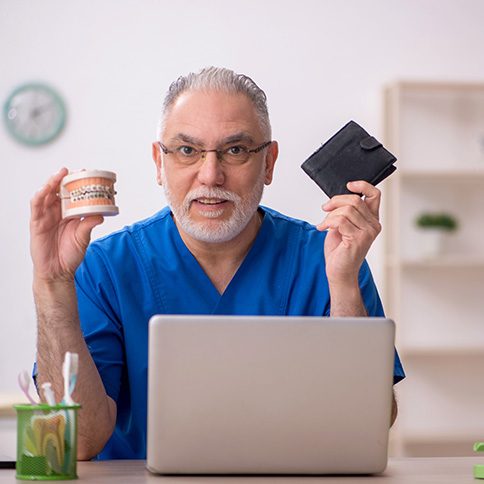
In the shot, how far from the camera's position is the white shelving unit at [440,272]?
179 inches

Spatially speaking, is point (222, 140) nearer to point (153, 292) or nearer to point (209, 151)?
point (209, 151)

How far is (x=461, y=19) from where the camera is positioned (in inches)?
188

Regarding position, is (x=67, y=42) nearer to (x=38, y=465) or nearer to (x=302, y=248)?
(x=302, y=248)

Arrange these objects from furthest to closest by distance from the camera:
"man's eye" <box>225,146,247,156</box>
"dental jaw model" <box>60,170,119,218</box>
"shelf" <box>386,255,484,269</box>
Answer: "shelf" <box>386,255,484,269</box>, "man's eye" <box>225,146,247,156</box>, "dental jaw model" <box>60,170,119,218</box>

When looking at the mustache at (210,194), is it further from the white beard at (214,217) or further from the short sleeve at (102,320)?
the short sleeve at (102,320)

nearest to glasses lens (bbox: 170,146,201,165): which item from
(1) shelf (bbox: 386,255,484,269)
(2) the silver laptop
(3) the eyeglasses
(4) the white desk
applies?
A: (3) the eyeglasses

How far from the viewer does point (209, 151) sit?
203 cm

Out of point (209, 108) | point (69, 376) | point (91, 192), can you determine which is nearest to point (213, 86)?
point (209, 108)

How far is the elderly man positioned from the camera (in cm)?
195

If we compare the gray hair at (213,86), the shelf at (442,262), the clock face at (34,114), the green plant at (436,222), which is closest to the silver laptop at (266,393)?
the gray hair at (213,86)

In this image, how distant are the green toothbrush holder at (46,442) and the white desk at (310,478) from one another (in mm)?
30

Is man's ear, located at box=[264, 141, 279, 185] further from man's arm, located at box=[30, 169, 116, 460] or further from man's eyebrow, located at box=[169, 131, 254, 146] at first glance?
man's arm, located at box=[30, 169, 116, 460]

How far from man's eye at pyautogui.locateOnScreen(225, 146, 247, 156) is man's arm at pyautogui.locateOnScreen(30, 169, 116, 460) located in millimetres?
407

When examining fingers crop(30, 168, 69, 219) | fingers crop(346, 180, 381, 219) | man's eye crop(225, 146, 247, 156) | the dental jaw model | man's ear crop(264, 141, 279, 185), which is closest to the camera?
the dental jaw model
